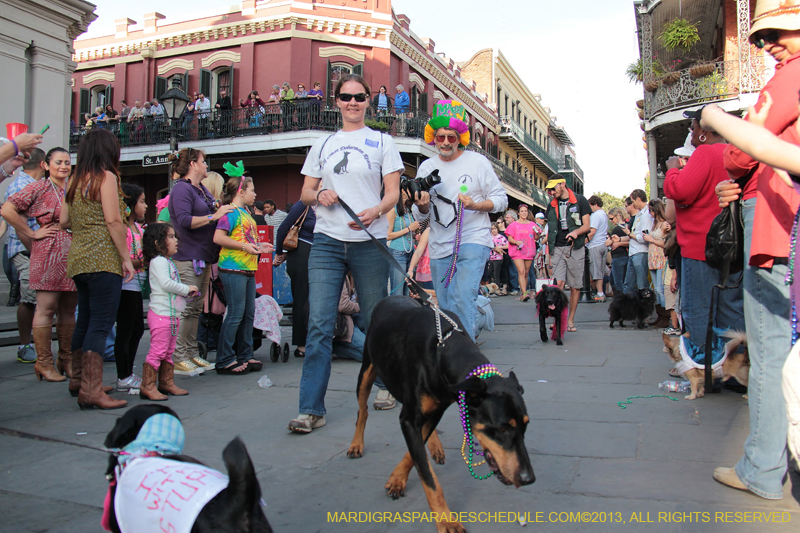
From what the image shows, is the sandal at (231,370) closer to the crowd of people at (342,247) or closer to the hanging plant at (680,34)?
the crowd of people at (342,247)

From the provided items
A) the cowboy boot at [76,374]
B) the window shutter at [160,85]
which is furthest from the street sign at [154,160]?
the window shutter at [160,85]

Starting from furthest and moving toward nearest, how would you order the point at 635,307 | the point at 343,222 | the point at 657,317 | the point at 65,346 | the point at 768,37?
the point at 657,317 < the point at 635,307 < the point at 65,346 < the point at 343,222 < the point at 768,37

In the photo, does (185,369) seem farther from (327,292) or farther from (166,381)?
(327,292)

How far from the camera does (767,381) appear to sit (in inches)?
95.8

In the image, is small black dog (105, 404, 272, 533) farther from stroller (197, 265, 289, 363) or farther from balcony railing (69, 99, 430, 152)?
balcony railing (69, 99, 430, 152)

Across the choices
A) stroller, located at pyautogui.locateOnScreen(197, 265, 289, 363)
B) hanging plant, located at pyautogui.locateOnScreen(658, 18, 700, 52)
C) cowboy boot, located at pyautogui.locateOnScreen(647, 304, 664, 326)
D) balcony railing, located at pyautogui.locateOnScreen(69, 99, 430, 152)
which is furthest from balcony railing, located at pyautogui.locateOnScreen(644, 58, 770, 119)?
stroller, located at pyautogui.locateOnScreen(197, 265, 289, 363)

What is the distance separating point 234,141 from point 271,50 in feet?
13.1

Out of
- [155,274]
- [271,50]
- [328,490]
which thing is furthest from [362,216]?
[271,50]

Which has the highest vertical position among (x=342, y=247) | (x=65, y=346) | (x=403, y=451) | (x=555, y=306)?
(x=342, y=247)

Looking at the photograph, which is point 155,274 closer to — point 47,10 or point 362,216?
point 362,216

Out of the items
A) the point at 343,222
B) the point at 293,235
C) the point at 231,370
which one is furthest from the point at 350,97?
the point at 231,370

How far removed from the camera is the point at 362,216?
3.58 m

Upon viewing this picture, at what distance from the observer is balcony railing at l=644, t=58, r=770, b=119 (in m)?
16.7

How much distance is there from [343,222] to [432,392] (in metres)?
1.55
